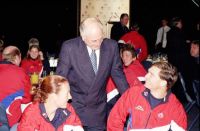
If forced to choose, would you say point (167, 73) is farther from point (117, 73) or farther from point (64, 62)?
point (64, 62)

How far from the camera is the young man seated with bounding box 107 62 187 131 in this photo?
286 centimetres

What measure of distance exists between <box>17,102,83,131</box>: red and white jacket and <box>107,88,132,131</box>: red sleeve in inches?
9.0

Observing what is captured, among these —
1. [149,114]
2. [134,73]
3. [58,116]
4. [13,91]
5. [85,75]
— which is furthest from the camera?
[134,73]

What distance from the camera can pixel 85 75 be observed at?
303 centimetres

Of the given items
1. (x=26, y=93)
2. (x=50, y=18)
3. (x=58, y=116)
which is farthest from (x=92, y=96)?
(x=50, y=18)

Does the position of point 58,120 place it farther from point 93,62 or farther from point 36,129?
point 93,62

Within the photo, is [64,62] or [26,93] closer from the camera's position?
[64,62]

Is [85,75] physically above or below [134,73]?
above

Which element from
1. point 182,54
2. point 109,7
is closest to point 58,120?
point 182,54

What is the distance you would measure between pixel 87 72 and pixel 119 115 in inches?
16.9

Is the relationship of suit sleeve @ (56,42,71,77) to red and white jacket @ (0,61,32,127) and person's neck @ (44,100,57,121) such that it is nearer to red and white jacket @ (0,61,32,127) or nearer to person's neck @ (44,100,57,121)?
person's neck @ (44,100,57,121)

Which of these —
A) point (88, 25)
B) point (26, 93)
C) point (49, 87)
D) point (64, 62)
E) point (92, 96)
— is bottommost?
point (26, 93)

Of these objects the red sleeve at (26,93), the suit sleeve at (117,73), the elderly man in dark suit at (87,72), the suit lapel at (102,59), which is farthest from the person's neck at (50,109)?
the red sleeve at (26,93)

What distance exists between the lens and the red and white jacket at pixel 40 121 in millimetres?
2594
